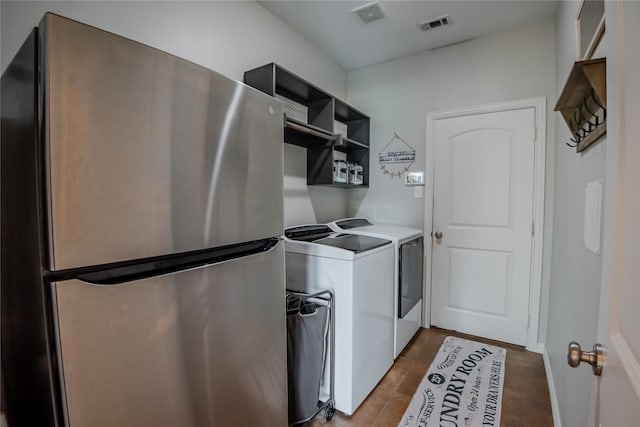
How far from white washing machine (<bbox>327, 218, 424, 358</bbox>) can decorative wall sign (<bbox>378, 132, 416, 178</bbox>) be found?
58cm

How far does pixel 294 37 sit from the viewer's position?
2.47m

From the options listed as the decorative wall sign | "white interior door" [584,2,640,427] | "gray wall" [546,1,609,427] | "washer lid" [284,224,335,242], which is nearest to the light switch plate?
"gray wall" [546,1,609,427]

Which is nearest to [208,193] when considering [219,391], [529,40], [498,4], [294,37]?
[219,391]

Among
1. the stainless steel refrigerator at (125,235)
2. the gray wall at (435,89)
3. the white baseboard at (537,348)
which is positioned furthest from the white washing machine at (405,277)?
the stainless steel refrigerator at (125,235)

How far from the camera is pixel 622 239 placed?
513mm

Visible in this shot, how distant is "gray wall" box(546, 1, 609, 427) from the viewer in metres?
1.06

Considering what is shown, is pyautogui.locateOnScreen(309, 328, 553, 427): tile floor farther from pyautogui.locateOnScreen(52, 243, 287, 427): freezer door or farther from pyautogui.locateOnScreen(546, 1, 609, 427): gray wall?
pyautogui.locateOnScreen(52, 243, 287, 427): freezer door

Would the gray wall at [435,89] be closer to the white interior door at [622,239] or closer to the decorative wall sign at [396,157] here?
Answer: the decorative wall sign at [396,157]

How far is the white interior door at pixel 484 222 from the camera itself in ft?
8.04

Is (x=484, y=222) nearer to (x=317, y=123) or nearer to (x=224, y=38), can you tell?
(x=317, y=123)

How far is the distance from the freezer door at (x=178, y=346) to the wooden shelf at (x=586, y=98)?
3.78ft

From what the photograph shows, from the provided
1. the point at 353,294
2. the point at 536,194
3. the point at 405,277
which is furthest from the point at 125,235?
the point at 536,194

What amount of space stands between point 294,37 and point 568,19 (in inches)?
71.9

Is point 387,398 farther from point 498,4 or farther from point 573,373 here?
point 498,4
